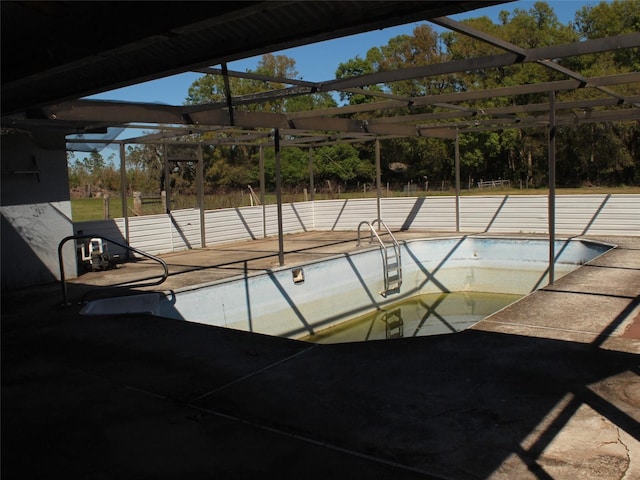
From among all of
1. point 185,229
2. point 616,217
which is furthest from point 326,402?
point 616,217

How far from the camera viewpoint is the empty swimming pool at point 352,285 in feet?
27.0

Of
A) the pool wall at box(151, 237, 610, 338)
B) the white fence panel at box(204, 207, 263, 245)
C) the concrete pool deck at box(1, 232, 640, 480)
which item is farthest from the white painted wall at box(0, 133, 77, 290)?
the white fence panel at box(204, 207, 263, 245)

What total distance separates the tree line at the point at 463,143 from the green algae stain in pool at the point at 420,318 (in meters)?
17.3

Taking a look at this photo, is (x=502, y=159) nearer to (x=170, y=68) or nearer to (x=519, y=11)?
(x=519, y=11)

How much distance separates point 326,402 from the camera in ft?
11.6

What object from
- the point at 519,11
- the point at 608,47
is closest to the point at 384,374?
the point at 608,47

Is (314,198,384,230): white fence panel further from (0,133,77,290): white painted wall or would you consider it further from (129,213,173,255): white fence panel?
(0,133,77,290): white painted wall

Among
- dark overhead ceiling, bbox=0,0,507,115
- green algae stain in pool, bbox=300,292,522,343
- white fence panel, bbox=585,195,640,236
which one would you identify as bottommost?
green algae stain in pool, bbox=300,292,522,343

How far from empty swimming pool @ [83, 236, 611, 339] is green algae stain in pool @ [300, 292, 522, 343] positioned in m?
0.22

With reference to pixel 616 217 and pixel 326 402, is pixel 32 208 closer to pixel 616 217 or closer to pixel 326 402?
pixel 326 402

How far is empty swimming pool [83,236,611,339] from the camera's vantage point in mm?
8234

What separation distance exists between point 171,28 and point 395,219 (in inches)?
552

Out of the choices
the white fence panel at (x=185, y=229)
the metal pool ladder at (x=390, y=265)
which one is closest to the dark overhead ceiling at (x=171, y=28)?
the metal pool ladder at (x=390, y=265)

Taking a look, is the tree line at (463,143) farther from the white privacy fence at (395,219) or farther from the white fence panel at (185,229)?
the white fence panel at (185,229)
